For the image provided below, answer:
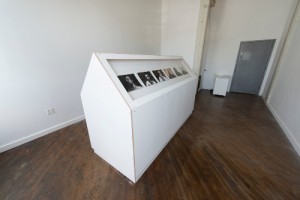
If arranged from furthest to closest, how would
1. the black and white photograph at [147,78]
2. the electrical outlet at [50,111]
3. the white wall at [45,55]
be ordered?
the electrical outlet at [50,111], the white wall at [45,55], the black and white photograph at [147,78]

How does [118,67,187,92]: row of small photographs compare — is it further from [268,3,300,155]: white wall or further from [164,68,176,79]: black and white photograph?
[268,3,300,155]: white wall

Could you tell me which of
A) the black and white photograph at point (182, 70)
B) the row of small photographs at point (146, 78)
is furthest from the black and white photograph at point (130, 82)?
the black and white photograph at point (182, 70)

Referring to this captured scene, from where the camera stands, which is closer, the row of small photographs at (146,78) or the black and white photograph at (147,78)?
the row of small photographs at (146,78)

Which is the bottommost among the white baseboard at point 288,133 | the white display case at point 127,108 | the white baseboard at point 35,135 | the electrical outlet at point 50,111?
the white baseboard at point 288,133

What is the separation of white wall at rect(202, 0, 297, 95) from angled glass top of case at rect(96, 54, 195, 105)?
311 cm

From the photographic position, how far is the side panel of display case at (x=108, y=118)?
1.03 m

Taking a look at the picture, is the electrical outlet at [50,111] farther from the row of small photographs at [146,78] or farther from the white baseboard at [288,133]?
the white baseboard at [288,133]

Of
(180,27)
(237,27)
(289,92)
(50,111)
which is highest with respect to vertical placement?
(237,27)

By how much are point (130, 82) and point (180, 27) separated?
Answer: 2891 millimetres

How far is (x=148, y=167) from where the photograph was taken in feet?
4.80

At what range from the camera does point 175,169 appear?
4.78 feet

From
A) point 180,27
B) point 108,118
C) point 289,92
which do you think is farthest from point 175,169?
point 180,27

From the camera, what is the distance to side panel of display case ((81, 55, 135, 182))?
1.03 meters

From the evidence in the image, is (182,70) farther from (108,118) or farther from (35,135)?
(35,135)
